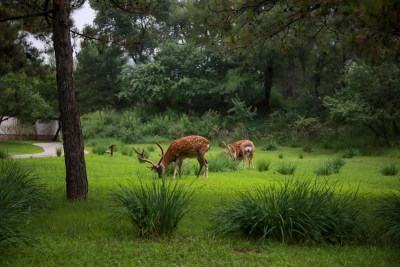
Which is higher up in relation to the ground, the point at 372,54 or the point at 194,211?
the point at 372,54

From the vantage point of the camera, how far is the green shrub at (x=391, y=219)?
414cm

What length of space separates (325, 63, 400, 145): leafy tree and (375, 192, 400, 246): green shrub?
42.3 feet

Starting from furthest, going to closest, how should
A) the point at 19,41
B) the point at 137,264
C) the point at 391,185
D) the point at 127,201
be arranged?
1. the point at 19,41
2. the point at 391,185
3. the point at 127,201
4. the point at 137,264

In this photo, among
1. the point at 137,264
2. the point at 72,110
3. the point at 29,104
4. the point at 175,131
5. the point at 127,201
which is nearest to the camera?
the point at 137,264

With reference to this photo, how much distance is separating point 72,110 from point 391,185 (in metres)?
7.87

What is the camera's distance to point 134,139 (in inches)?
1015

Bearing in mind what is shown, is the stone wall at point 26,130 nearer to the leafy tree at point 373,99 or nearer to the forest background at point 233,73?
the forest background at point 233,73

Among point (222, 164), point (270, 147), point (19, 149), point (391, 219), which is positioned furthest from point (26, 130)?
point (391, 219)

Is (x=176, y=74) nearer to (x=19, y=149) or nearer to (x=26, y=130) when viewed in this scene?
(x=19, y=149)

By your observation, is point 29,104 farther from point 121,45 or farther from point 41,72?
point 121,45

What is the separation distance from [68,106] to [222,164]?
269 inches

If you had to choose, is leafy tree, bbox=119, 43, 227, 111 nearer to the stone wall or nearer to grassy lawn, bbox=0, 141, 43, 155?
the stone wall

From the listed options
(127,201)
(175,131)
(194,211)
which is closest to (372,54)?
(194,211)

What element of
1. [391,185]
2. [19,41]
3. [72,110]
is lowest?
[391,185]
